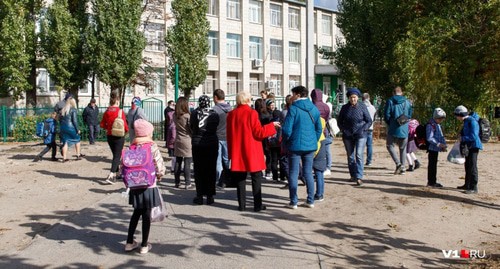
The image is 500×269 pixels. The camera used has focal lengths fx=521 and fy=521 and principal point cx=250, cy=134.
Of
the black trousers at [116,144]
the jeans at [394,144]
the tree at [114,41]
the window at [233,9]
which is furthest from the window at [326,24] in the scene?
the black trousers at [116,144]

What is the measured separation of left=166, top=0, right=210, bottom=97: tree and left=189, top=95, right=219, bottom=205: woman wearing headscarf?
24321 millimetres

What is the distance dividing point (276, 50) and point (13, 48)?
2678 cm

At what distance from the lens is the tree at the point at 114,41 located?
27250mm

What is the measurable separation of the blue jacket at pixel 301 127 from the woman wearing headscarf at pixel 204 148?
124cm

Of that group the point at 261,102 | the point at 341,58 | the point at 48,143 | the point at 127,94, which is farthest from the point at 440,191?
the point at 127,94

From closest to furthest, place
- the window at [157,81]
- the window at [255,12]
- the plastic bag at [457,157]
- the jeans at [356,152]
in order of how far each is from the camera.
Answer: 1. the plastic bag at [457,157]
2. the jeans at [356,152]
3. the window at [157,81]
4. the window at [255,12]

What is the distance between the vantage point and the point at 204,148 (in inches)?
335

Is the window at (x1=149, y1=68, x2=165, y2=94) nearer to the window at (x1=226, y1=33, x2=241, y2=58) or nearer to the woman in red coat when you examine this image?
the window at (x1=226, y1=33, x2=241, y2=58)

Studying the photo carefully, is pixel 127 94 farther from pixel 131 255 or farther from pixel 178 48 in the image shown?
pixel 131 255

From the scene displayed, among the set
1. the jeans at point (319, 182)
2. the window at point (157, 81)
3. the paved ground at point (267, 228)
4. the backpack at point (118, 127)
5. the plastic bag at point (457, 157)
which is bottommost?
the paved ground at point (267, 228)

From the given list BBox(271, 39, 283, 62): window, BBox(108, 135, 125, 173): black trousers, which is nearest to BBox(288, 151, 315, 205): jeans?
BBox(108, 135, 125, 173): black trousers

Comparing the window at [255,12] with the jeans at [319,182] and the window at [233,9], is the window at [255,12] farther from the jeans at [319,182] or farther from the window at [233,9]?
the jeans at [319,182]

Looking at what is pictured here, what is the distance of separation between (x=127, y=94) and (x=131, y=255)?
109 ft

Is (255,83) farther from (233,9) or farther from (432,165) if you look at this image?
(432,165)
